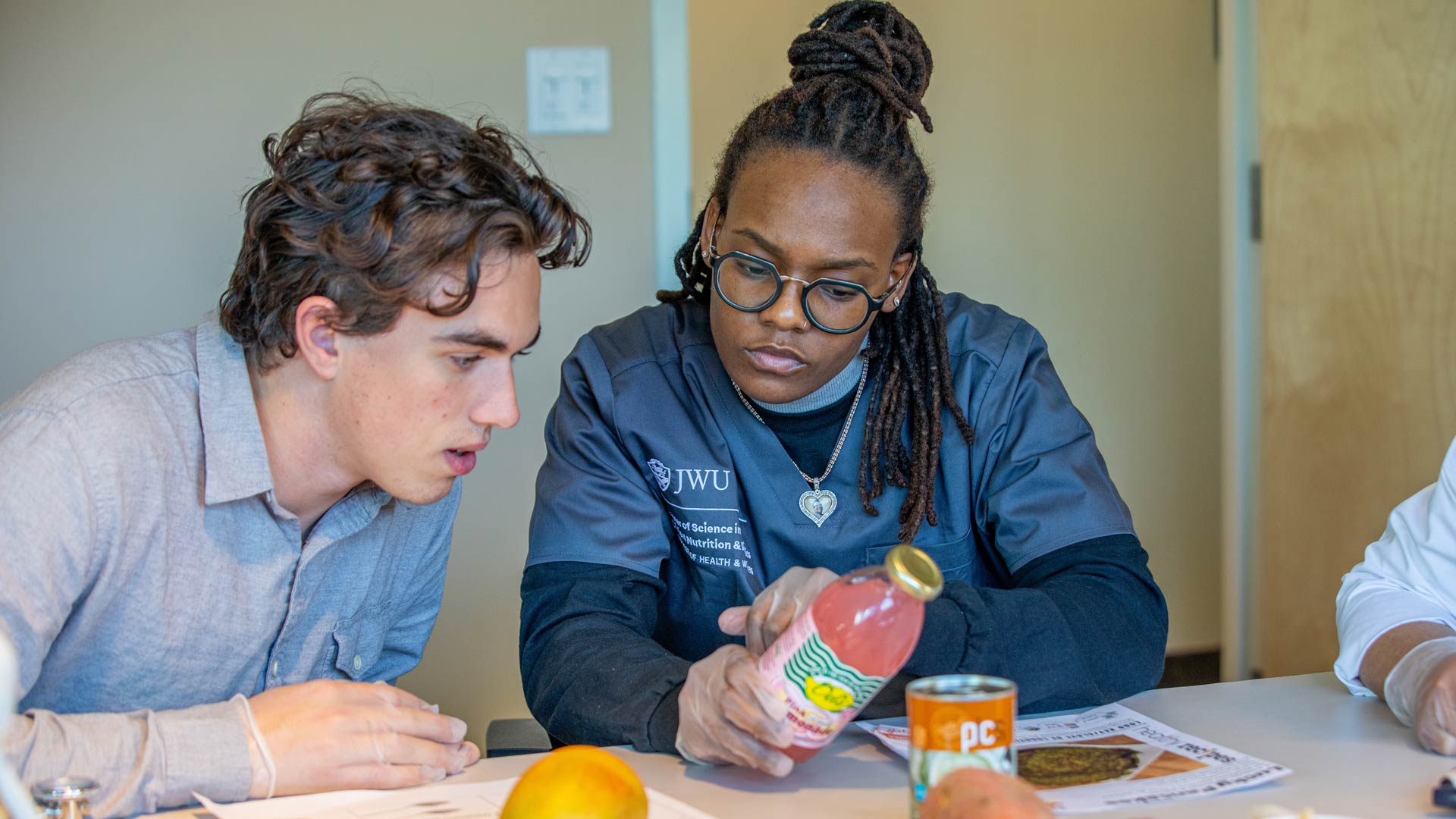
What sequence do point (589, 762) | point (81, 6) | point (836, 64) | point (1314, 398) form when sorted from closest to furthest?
point (589, 762) → point (836, 64) → point (81, 6) → point (1314, 398)

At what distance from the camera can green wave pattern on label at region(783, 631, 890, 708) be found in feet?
2.86

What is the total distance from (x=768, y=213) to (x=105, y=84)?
1.46 m

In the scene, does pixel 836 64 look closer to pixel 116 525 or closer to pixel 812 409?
pixel 812 409

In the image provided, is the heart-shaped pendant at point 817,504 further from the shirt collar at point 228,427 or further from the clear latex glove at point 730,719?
the shirt collar at point 228,427

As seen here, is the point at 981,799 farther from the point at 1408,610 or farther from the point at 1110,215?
the point at 1110,215

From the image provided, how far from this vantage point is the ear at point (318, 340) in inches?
48.6

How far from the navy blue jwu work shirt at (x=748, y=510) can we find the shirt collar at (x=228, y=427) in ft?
1.10

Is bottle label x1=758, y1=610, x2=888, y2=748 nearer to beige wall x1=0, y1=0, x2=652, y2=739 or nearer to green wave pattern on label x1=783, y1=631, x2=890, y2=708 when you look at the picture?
green wave pattern on label x1=783, y1=631, x2=890, y2=708

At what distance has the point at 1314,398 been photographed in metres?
2.80

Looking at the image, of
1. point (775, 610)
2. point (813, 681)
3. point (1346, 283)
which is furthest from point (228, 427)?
point (1346, 283)

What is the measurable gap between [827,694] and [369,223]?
2.10 feet

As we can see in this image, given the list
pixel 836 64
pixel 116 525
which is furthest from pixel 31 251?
pixel 836 64

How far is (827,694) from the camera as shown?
0.90m

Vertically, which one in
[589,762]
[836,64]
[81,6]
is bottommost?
[589,762]
